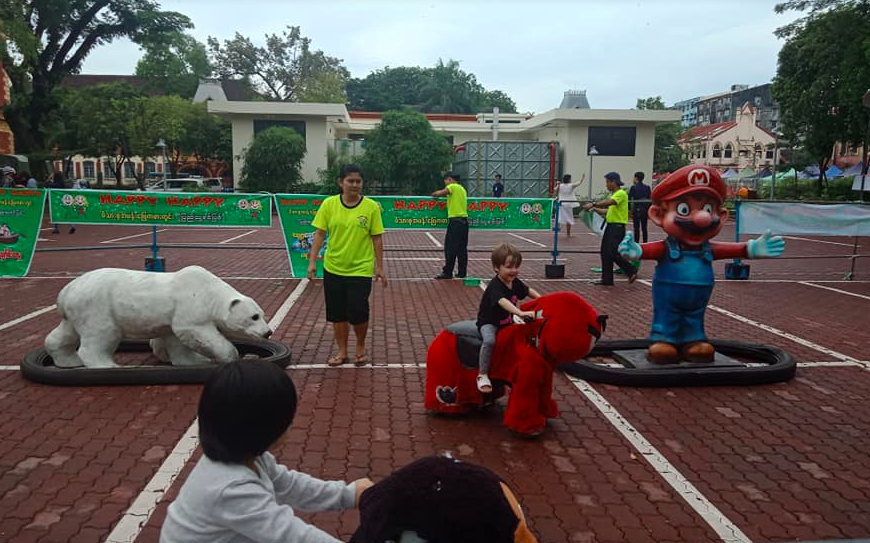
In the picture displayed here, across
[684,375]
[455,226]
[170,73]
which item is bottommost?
[684,375]

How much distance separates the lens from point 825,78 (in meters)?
23.4

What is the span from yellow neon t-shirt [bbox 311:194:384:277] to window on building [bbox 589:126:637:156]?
30.9 meters

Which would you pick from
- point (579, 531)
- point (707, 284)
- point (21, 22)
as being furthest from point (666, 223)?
point (21, 22)

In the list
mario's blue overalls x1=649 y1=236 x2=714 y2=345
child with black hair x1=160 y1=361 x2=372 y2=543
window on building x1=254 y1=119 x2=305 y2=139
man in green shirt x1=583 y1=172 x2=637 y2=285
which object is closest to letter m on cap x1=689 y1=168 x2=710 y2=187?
mario's blue overalls x1=649 y1=236 x2=714 y2=345

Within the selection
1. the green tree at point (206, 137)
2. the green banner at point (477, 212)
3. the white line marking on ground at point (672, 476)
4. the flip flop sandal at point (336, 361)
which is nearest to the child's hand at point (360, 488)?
the white line marking on ground at point (672, 476)

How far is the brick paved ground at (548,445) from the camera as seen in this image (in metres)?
3.65

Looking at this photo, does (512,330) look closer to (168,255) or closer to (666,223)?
(666,223)

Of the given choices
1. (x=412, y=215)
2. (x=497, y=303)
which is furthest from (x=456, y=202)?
(x=497, y=303)

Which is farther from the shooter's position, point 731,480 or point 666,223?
point 666,223

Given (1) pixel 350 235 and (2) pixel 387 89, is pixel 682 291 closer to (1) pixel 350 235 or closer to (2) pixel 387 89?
(1) pixel 350 235

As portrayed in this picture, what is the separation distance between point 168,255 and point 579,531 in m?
13.2

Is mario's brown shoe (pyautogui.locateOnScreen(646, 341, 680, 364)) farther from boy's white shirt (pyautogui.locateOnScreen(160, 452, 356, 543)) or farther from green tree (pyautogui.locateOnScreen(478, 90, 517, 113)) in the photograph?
green tree (pyautogui.locateOnScreen(478, 90, 517, 113))

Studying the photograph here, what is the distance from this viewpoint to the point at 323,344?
724 cm

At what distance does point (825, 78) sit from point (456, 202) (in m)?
18.6
